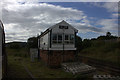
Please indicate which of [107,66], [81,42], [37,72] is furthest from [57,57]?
[81,42]

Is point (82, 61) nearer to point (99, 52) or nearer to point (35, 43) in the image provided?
point (99, 52)

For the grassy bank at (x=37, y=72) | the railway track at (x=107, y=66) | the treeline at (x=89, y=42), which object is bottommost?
the grassy bank at (x=37, y=72)

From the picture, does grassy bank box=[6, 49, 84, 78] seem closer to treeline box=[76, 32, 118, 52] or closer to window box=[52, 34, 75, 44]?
window box=[52, 34, 75, 44]

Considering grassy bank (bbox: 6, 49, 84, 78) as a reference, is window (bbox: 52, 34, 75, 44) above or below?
above

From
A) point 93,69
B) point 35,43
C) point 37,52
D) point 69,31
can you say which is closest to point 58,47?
point 69,31

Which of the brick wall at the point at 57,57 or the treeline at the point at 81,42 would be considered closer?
the brick wall at the point at 57,57

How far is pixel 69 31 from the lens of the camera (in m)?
16.5

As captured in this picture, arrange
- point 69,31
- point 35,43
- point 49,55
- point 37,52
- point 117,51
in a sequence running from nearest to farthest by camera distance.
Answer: point 117,51, point 49,55, point 69,31, point 37,52, point 35,43

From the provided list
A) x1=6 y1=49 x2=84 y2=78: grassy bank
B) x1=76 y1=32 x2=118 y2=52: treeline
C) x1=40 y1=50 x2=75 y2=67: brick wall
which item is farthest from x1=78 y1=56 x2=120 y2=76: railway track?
x1=76 y1=32 x2=118 y2=52: treeline

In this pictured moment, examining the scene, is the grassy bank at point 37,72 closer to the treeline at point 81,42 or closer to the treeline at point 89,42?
the treeline at point 81,42

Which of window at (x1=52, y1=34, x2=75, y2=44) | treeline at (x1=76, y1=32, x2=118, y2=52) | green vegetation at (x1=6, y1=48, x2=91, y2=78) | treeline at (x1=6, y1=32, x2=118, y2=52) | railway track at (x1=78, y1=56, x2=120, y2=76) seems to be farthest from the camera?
treeline at (x1=6, y1=32, x2=118, y2=52)

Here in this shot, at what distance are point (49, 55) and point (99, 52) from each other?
657 cm

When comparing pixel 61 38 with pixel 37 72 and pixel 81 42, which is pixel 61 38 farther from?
pixel 81 42

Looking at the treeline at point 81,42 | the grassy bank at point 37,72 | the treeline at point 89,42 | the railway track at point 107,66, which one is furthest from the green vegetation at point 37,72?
the treeline at point 89,42
